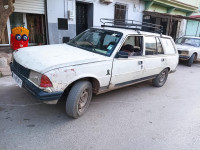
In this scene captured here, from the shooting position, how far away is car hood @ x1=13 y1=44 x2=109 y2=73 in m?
2.73

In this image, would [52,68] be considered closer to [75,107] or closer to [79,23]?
[75,107]

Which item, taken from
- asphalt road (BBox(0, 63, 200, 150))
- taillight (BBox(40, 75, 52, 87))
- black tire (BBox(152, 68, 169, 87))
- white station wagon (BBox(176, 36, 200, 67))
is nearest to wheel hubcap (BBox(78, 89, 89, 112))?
asphalt road (BBox(0, 63, 200, 150))

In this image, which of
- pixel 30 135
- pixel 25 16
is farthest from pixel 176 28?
pixel 30 135

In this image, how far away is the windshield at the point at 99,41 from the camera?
11.9ft

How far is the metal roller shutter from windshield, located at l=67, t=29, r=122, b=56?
4289 millimetres

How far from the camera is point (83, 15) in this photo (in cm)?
956

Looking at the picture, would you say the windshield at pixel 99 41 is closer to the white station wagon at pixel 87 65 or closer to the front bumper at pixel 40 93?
the white station wagon at pixel 87 65

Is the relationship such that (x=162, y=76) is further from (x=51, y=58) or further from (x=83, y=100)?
(x=51, y=58)

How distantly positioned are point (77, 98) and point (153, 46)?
2.69 metres

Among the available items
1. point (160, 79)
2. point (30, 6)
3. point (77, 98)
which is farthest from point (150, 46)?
point (30, 6)

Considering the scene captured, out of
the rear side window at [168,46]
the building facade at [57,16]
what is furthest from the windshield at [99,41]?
the building facade at [57,16]

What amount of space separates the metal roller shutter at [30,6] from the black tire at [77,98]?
5.76m

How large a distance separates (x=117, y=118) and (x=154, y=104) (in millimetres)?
1247

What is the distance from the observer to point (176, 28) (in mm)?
17391
